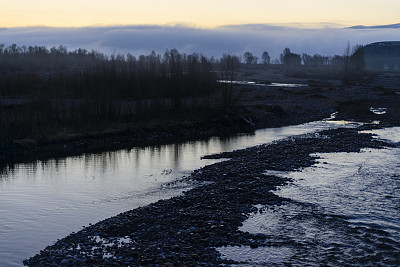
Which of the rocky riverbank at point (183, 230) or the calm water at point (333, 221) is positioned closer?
the rocky riverbank at point (183, 230)

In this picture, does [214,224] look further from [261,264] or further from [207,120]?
[207,120]

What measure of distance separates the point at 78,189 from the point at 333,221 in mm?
11627

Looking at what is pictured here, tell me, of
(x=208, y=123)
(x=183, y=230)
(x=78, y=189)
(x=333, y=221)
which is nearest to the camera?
(x=183, y=230)

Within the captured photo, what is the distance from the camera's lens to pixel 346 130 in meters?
37.8

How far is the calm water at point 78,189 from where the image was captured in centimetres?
1424

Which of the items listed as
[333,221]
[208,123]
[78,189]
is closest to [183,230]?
[333,221]

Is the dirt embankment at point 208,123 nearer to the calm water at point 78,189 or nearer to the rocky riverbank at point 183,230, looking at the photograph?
the calm water at point 78,189

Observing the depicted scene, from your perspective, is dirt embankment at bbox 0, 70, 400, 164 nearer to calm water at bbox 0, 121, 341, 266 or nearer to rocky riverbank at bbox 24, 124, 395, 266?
calm water at bbox 0, 121, 341, 266

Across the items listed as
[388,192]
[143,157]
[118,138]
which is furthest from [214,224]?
[118,138]

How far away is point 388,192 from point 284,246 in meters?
7.95

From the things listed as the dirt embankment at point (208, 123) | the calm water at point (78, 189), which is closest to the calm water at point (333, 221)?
the calm water at point (78, 189)

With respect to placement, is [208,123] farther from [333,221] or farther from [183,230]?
[183,230]

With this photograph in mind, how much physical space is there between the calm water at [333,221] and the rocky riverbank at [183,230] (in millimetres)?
409

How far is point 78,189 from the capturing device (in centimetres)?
1975
